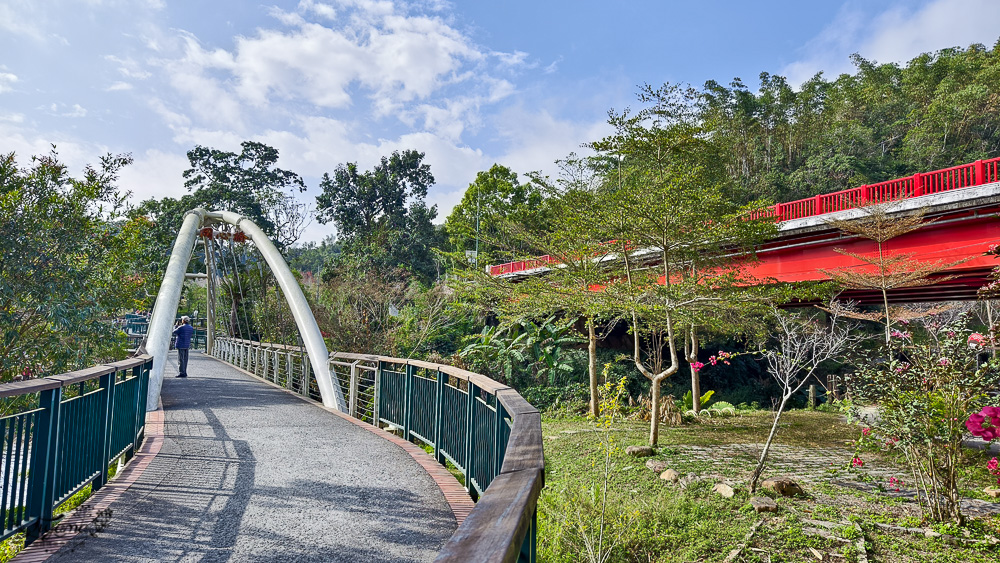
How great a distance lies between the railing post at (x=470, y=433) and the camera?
427cm

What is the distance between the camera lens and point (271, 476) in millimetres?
4566

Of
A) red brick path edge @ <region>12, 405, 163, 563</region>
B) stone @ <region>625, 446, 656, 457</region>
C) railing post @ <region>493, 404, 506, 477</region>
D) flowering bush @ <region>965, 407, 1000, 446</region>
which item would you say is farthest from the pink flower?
red brick path edge @ <region>12, 405, 163, 563</region>

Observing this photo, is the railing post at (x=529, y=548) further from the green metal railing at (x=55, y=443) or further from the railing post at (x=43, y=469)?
the railing post at (x=43, y=469)

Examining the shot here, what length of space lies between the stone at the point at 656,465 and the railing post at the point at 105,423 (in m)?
5.87

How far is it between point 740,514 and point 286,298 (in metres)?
10.2

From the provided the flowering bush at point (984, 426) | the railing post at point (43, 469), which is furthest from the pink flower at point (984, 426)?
the railing post at point (43, 469)

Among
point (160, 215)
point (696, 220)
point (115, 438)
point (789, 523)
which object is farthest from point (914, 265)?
point (160, 215)

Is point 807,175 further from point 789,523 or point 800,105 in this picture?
point 789,523

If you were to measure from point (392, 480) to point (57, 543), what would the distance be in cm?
219

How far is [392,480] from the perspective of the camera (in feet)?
15.2

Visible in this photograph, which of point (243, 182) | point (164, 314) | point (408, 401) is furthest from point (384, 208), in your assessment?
point (408, 401)

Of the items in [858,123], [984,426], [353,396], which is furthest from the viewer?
[858,123]

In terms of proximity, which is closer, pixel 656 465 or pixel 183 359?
pixel 656 465

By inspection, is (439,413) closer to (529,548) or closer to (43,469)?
(43,469)
